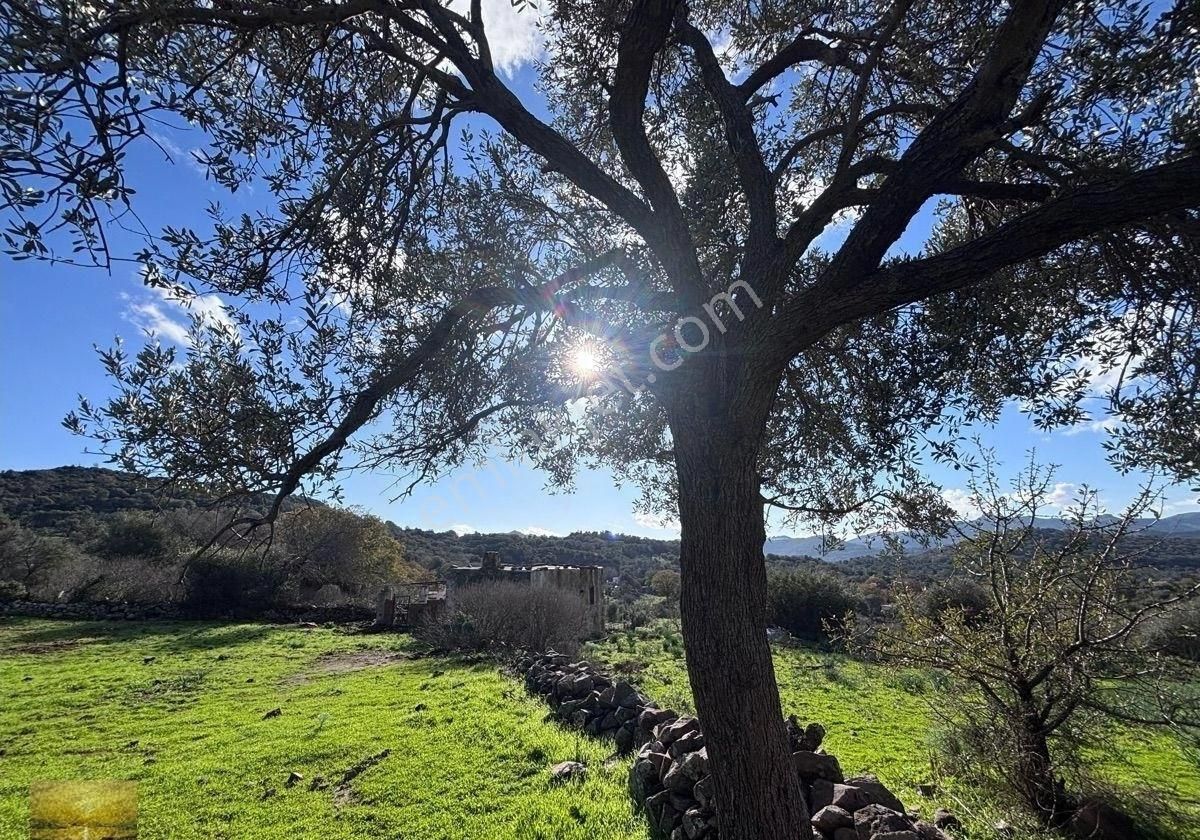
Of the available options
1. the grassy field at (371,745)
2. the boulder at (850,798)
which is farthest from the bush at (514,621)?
the boulder at (850,798)

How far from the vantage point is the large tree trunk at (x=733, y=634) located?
9.85 ft

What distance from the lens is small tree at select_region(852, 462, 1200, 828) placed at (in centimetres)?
552

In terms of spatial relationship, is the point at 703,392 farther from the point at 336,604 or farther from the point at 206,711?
the point at 336,604

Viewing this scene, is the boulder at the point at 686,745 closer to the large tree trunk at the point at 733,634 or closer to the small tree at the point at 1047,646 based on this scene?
the small tree at the point at 1047,646

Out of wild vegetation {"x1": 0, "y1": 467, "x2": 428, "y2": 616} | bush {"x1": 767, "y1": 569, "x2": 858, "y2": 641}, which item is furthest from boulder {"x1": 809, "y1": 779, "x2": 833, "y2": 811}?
bush {"x1": 767, "y1": 569, "x2": 858, "y2": 641}

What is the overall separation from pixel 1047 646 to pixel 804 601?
83.1 ft

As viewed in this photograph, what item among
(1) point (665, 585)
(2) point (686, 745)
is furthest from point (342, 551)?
(2) point (686, 745)

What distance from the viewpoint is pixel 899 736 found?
35.9 feet

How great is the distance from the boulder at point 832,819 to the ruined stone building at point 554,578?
722 inches

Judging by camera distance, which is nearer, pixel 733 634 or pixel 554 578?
pixel 733 634

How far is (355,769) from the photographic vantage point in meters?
8.04

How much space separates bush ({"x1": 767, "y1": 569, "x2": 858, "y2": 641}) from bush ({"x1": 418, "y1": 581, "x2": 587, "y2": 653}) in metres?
13.4

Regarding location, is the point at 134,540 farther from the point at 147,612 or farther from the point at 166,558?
the point at 147,612

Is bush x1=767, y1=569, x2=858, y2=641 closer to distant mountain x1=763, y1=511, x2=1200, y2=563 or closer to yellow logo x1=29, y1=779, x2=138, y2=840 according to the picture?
distant mountain x1=763, y1=511, x2=1200, y2=563
